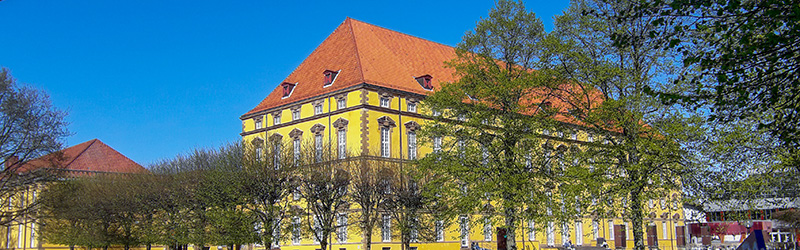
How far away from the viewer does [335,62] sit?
5147 centimetres

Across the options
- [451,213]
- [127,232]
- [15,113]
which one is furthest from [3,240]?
[451,213]

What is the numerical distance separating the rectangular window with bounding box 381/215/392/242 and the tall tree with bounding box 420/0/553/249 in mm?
9246

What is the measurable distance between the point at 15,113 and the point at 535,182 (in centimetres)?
2682

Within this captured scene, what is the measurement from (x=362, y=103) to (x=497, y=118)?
15147mm

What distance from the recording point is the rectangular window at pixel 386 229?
42531mm

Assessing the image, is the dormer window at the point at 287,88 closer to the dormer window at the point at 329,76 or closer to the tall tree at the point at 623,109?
the dormer window at the point at 329,76

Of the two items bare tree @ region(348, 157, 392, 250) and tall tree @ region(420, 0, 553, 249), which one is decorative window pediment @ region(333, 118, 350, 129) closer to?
bare tree @ region(348, 157, 392, 250)

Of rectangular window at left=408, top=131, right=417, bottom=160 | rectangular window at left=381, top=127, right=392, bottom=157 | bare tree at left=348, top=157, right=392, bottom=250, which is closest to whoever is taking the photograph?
bare tree at left=348, top=157, right=392, bottom=250

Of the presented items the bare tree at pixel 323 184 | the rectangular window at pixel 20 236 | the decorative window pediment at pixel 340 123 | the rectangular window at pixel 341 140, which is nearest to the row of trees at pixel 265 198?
the bare tree at pixel 323 184

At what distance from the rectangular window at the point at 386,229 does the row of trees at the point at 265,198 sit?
484 mm

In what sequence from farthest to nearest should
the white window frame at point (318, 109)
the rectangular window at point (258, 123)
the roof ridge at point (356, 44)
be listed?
1. the rectangular window at point (258, 123)
2. the white window frame at point (318, 109)
3. the roof ridge at point (356, 44)

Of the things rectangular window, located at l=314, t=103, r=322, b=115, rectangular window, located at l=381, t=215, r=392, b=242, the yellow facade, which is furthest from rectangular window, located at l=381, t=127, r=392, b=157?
rectangular window, located at l=314, t=103, r=322, b=115

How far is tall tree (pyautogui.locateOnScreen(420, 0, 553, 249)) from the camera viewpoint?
101ft

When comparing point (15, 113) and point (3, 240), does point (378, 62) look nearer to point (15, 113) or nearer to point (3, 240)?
point (15, 113)
